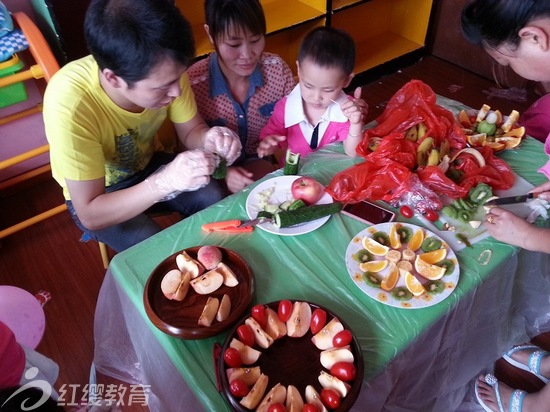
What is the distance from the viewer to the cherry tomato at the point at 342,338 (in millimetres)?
893

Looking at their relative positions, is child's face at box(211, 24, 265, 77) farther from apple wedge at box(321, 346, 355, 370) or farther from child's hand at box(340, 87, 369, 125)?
apple wedge at box(321, 346, 355, 370)

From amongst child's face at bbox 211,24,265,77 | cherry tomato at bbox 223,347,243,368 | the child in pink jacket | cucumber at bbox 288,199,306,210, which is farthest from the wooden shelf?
cherry tomato at bbox 223,347,243,368

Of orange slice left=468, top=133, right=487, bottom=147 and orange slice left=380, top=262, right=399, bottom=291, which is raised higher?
orange slice left=468, top=133, right=487, bottom=147

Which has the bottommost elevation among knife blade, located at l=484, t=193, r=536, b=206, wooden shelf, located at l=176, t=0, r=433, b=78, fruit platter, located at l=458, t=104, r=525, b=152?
wooden shelf, located at l=176, t=0, r=433, b=78

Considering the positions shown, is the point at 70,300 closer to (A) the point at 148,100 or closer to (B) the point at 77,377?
(B) the point at 77,377

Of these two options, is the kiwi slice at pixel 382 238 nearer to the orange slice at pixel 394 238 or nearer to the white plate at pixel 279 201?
the orange slice at pixel 394 238

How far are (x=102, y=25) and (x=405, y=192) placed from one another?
0.87 meters

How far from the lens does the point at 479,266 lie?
43.8 inches

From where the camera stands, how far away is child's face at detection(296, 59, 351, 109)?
1449 millimetres

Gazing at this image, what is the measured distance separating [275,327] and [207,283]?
7.3 inches

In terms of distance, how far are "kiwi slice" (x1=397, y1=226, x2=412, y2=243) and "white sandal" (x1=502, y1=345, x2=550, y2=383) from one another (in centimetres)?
88

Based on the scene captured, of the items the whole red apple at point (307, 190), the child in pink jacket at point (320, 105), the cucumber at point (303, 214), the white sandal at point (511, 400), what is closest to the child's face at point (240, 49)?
the child in pink jacket at point (320, 105)

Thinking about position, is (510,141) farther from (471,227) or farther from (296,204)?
(296,204)

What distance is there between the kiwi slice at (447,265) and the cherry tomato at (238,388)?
0.55 meters
